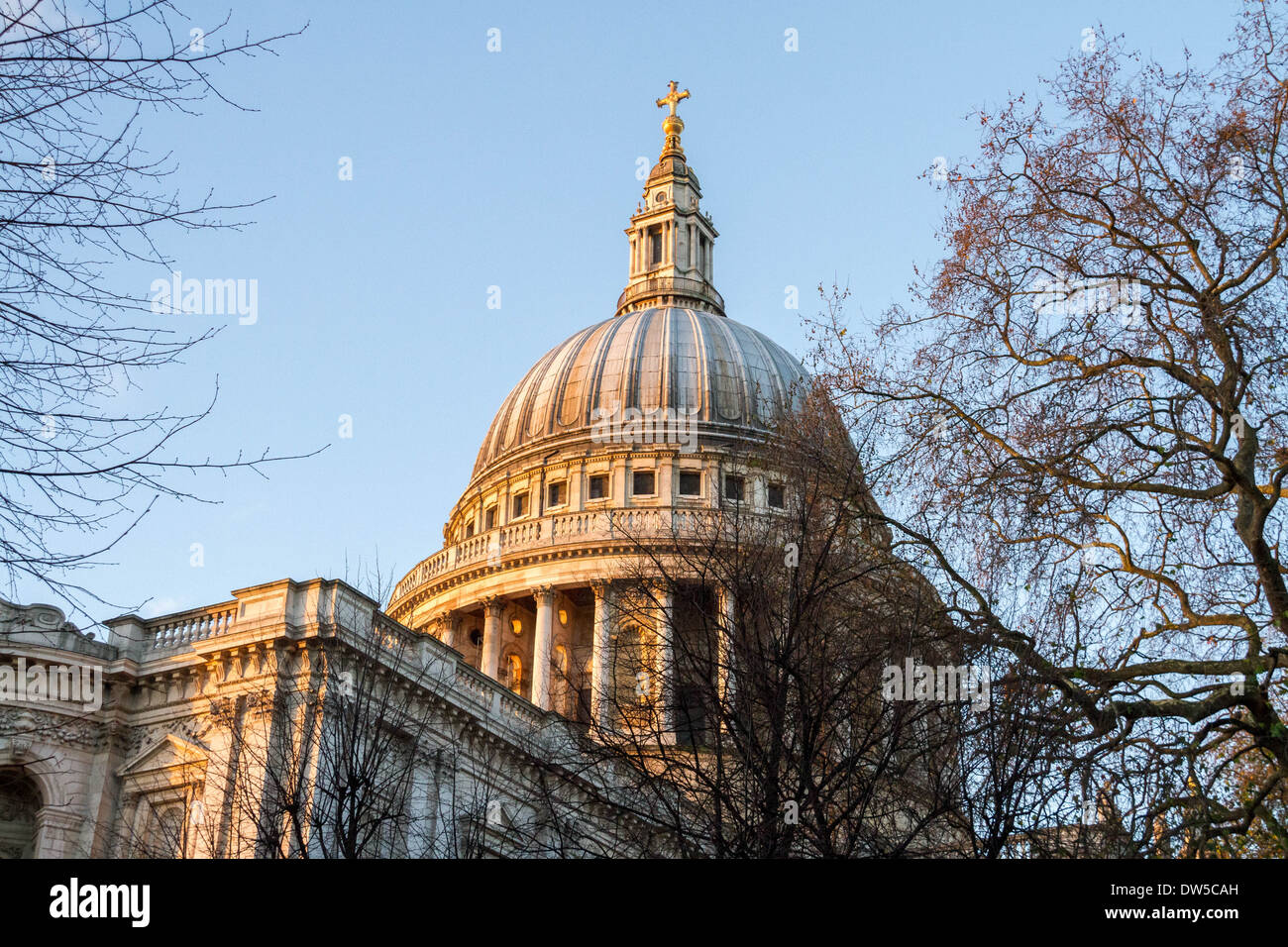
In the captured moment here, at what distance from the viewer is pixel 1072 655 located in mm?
15891

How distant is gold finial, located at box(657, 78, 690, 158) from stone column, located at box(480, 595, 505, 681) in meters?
32.6

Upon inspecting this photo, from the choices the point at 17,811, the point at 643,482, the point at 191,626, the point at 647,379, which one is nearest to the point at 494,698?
the point at 191,626

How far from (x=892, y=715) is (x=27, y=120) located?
1033cm

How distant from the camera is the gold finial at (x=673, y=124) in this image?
271ft

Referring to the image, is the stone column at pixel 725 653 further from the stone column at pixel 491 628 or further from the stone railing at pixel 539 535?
the stone column at pixel 491 628

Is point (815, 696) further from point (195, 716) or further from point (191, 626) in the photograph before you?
point (191, 626)

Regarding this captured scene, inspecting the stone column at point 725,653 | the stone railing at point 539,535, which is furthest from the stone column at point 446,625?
the stone column at point 725,653

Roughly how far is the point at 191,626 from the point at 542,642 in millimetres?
26754

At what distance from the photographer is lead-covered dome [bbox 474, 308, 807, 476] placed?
65.8m

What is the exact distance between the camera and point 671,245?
77750 mm

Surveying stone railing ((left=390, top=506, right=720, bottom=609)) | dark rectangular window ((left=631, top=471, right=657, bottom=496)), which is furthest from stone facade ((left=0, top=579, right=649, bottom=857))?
dark rectangular window ((left=631, top=471, right=657, bottom=496))

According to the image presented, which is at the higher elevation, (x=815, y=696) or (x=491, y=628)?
(x=491, y=628)

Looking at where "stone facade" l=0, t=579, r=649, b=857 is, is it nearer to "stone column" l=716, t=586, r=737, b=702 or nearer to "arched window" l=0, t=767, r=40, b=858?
"arched window" l=0, t=767, r=40, b=858

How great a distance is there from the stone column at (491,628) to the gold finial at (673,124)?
3259cm
